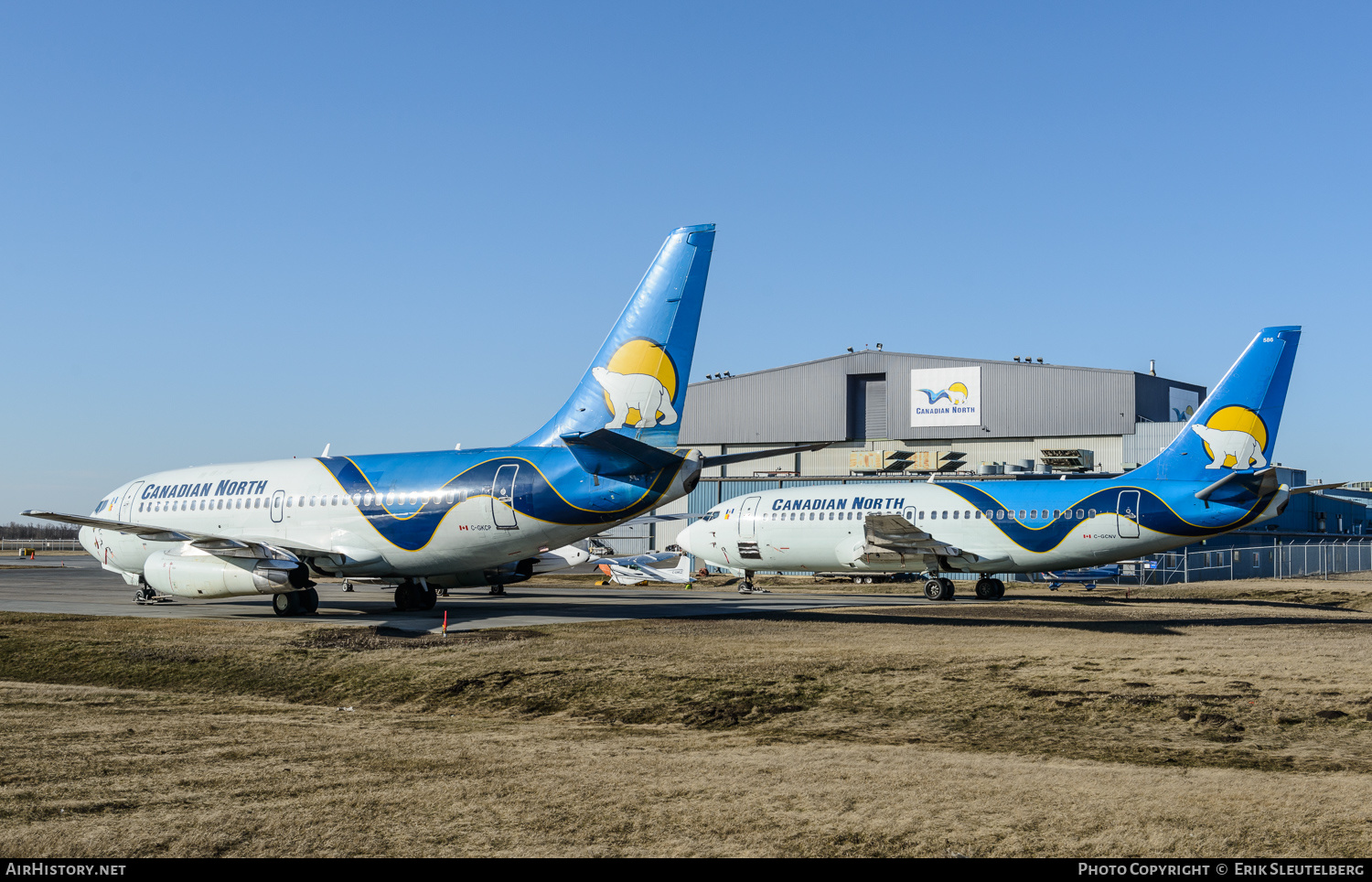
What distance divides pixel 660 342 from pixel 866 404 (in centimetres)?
4282

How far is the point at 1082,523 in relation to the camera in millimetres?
33656

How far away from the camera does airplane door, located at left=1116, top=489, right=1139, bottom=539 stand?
107ft

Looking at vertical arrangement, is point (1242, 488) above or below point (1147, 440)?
below

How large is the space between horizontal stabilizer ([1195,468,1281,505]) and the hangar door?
33290 mm

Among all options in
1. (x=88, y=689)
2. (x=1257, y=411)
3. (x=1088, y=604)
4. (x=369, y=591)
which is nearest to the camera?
(x=88, y=689)

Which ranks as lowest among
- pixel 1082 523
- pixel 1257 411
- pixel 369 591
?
pixel 369 591

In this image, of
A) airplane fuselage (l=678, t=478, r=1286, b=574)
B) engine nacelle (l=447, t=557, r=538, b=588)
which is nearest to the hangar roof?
airplane fuselage (l=678, t=478, r=1286, b=574)

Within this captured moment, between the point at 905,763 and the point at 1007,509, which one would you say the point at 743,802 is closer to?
the point at 905,763

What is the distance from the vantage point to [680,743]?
11.1 meters

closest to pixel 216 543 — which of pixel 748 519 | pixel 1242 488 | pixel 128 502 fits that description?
pixel 128 502

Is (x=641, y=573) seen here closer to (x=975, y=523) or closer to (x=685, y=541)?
(x=685, y=541)

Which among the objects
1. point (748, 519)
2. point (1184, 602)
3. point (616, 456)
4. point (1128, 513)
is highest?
point (616, 456)
